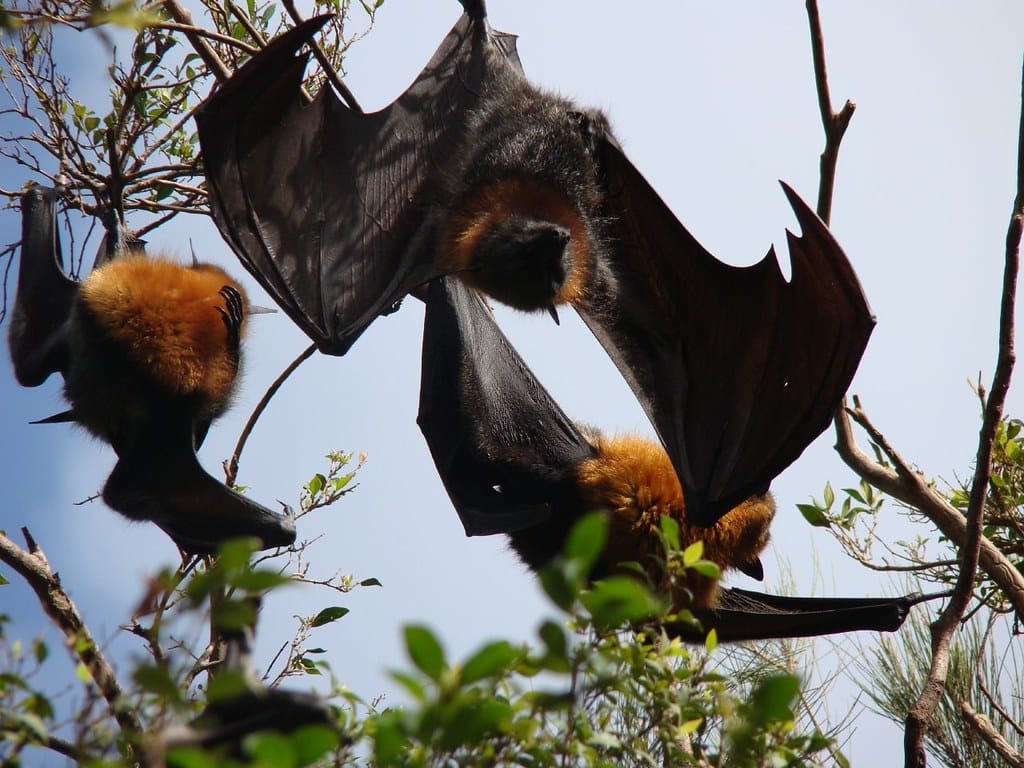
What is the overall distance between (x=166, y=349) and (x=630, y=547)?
2.12 m

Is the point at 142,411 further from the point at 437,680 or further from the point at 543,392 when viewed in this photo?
the point at 437,680

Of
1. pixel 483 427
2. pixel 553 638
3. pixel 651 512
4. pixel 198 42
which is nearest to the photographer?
pixel 553 638

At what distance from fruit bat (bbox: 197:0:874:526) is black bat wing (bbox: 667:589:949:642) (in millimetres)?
692

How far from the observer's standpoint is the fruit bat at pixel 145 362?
3.78 m

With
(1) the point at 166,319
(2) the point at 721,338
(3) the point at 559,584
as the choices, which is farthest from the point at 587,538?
(2) the point at 721,338

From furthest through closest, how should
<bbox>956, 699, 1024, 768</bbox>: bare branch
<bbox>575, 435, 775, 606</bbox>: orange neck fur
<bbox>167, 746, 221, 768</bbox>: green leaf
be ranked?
<bbox>575, 435, 775, 606</bbox>: orange neck fur → <bbox>956, 699, 1024, 768</bbox>: bare branch → <bbox>167, 746, 221, 768</bbox>: green leaf

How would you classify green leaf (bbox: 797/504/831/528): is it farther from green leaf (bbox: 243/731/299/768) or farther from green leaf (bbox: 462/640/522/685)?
green leaf (bbox: 243/731/299/768)

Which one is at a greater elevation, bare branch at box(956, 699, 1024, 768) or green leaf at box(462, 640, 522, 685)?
bare branch at box(956, 699, 1024, 768)

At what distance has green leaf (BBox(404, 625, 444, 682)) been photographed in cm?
110

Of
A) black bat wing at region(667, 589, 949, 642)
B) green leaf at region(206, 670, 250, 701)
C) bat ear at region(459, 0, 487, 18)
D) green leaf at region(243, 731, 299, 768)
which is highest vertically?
bat ear at region(459, 0, 487, 18)

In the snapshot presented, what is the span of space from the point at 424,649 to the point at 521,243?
335cm

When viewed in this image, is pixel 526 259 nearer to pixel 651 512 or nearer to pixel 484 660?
pixel 651 512

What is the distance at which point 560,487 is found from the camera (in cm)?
455

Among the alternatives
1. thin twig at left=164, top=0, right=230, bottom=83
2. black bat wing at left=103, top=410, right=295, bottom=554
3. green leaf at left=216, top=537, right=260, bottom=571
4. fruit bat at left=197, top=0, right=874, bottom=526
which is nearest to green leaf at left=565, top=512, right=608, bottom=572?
green leaf at left=216, top=537, right=260, bottom=571
